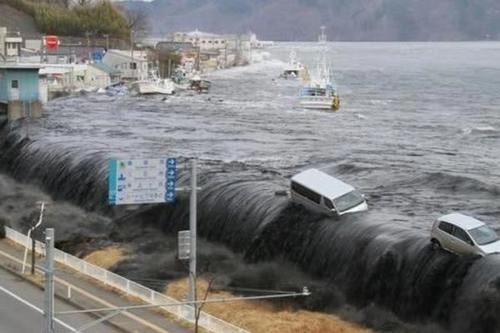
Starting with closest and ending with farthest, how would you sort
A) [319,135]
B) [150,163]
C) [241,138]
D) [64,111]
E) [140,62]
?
[150,163]
[241,138]
[319,135]
[64,111]
[140,62]

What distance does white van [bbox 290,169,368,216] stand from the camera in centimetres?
3653

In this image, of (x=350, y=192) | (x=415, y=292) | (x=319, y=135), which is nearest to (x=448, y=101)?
(x=319, y=135)

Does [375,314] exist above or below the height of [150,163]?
below

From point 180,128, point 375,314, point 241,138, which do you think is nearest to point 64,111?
point 180,128

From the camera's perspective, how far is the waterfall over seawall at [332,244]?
28.9 m

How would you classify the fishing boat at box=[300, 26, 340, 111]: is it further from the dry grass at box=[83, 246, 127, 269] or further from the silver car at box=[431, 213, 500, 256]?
the silver car at box=[431, 213, 500, 256]

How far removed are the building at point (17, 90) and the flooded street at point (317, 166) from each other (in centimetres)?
235

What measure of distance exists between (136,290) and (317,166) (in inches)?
985

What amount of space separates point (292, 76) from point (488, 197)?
130 meters

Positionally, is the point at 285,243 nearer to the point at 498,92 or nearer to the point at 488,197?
the point at 488,197

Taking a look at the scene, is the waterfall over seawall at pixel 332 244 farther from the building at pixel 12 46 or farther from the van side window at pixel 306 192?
the building at pixel 12 46

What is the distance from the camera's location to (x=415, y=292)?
A: 99.0 ft

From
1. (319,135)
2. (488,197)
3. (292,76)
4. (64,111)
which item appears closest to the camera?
(488,197)

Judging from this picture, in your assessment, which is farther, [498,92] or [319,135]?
[498,92]
